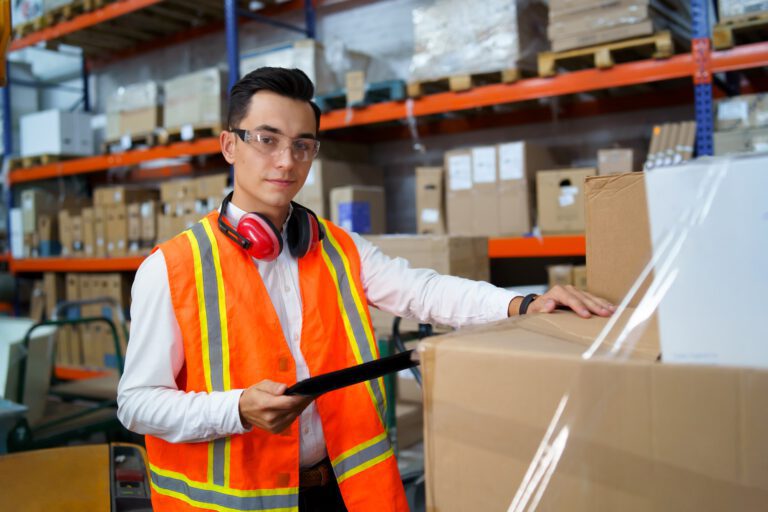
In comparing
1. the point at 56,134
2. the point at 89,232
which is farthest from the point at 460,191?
the point at 56,134

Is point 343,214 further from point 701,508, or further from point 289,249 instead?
point 701,508

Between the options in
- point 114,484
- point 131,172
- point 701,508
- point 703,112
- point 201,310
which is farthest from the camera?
point 131,172

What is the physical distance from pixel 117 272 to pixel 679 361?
20.5 ft

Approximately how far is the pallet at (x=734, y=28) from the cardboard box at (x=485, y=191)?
1.34 metres

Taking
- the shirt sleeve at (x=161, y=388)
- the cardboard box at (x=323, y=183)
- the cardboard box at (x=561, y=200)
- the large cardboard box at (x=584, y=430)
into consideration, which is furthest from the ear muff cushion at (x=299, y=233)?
the cardboard box at (x=323, y=183)

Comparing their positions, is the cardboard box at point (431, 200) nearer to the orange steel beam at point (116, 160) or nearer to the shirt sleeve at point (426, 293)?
the orange steel beam at point (116, 160)

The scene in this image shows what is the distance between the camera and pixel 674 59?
362cm

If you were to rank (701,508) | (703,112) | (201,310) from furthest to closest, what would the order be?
(703,112) < (201,310) < (701,508)

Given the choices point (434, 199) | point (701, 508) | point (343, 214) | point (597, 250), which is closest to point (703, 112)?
point (434, 199)

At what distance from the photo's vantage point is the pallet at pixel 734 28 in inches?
131

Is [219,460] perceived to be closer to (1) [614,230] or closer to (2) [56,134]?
(1) [614,230]

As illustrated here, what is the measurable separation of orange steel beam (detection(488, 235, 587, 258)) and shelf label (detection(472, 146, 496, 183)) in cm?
40

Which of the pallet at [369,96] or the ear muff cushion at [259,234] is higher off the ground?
the pallet at [369,96]

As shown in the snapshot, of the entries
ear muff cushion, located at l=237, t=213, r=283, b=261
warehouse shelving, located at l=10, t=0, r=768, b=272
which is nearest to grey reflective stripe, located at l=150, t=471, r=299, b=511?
ear muff cushion, located at l=237, t=213, r=283, b=261
